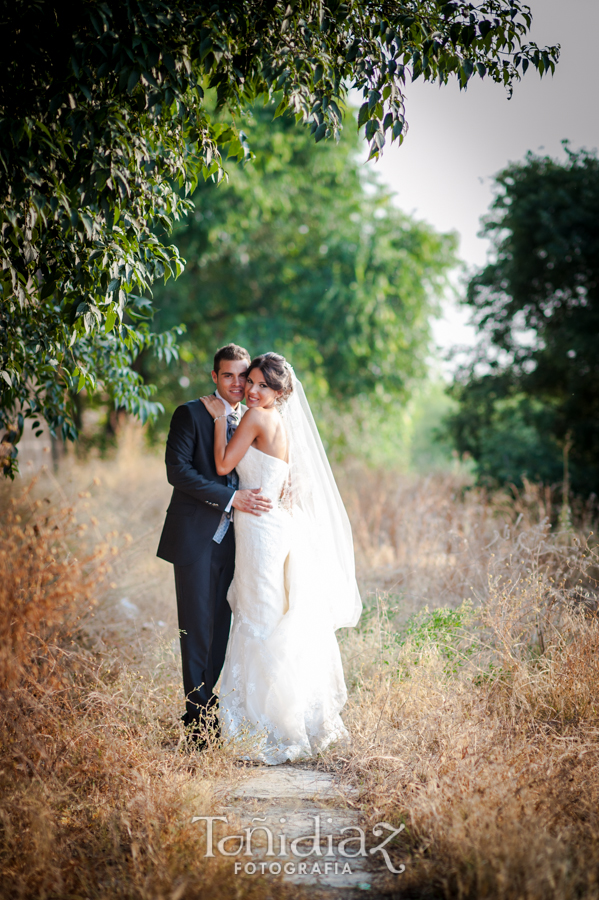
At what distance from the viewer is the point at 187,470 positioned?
3.90m

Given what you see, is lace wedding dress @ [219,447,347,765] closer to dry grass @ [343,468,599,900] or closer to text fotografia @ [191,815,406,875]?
dry grass @ [343,468,599,900]

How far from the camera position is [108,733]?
11.4 feet

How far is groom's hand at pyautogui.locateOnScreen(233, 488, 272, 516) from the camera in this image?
3.98m

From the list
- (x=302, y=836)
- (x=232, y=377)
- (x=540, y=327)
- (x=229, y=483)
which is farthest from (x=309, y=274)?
(x=302, y=836)

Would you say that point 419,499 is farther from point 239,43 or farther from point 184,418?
point 239,43

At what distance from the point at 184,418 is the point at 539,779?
2733 mm

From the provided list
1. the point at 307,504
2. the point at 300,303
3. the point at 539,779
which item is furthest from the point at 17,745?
the point at 300,303

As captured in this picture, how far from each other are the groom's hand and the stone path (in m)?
1.50

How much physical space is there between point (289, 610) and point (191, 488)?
1.00m

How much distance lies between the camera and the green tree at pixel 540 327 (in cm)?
947

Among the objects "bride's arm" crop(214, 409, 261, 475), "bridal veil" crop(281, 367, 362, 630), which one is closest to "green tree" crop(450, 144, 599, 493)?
"bridal veil" crop(281, 367, 362, 630)

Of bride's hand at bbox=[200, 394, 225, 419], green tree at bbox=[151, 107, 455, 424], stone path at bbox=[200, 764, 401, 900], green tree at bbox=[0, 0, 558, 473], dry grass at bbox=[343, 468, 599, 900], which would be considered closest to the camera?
dry grass at bbox=[343, 468, 599, 900]

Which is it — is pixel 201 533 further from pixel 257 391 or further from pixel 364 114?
pixel 364 114

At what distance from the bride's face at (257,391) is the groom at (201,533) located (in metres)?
0.13
